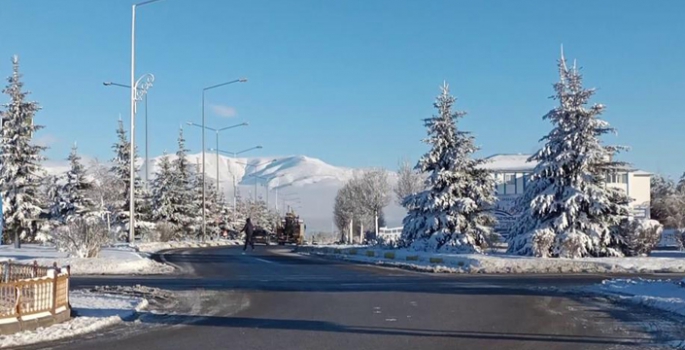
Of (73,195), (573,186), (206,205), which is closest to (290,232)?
(206,205)

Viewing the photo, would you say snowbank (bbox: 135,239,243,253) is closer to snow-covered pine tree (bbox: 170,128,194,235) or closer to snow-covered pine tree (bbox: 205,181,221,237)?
snow-covered pine tree (bbox: 170,128,194,235)

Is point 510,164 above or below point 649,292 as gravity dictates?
above

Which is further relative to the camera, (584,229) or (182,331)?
(584,229)

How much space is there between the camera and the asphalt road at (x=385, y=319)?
13.0 metres

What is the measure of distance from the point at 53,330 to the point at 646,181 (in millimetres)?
84199

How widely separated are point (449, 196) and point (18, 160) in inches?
1127

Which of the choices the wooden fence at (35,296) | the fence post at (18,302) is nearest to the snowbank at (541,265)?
the wooden fence at (35,296)

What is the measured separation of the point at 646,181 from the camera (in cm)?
8938

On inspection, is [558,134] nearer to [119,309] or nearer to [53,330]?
[119,309]

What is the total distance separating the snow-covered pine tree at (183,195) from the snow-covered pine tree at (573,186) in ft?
155

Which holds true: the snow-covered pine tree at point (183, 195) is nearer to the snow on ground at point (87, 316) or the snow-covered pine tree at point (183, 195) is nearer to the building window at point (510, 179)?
the building window at point (510, 179)

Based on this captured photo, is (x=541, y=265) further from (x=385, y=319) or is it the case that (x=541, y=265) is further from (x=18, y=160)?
(x=18, y=160)

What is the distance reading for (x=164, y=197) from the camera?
262ft

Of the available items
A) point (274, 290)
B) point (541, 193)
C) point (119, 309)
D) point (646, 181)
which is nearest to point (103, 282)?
point (274, 290)
